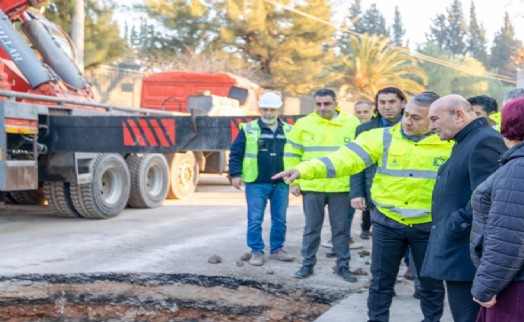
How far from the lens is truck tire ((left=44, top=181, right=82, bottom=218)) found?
9.20 meters

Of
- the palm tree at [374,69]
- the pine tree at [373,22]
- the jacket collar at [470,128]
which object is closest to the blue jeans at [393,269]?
the jacket collar at [470,128]

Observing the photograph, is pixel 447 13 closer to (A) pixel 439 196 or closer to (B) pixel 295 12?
(B) pixel 295 12

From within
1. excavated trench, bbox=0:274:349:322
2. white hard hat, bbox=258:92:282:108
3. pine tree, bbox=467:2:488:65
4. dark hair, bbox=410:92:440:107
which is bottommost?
excavated trench, bbox=0:274:349:322

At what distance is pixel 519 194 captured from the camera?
2.72 meters

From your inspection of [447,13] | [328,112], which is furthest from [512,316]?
[447,13]

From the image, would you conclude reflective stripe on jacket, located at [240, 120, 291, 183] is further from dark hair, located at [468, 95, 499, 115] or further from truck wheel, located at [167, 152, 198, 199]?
truck wheel, located at [167, 152, 198, 199]

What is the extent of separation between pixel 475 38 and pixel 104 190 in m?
80.8

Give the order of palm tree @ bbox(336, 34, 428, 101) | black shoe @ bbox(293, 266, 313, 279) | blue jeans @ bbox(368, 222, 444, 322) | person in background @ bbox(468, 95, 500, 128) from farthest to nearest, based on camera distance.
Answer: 1. palm tree @ bbox(336, 34, 428, 101)
2. black shoe @ bbox(293, 266, 313, 279)
3. person in background @ bbox(468, 95, 500, 128)
4. blue jeans @ bbox(368, 222, 444, 322)

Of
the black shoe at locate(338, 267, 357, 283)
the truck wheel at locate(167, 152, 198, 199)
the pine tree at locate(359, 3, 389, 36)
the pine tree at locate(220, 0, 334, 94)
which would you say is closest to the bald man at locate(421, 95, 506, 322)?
the black shoe at locate(338, 267, 357, 283)

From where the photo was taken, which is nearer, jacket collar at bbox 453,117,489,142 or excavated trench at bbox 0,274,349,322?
A: jacket collar at bbox 453,117,489,142

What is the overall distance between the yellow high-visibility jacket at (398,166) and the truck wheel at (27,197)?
7.78 meters

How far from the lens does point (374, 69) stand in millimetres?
33781

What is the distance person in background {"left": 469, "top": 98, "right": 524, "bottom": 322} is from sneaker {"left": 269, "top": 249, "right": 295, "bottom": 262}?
3.84m

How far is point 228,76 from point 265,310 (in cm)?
964
